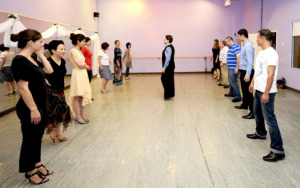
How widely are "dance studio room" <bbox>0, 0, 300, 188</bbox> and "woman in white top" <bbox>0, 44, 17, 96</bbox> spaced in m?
0.02

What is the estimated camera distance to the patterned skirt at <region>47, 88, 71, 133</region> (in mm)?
3662

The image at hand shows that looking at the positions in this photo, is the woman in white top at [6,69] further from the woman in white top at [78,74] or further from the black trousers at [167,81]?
the black trousers at [167,81]

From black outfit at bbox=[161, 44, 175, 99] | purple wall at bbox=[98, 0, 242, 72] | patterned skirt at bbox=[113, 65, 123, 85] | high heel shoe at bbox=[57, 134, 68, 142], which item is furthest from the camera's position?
purple wall at bbox=[98, 0, 242, 72]

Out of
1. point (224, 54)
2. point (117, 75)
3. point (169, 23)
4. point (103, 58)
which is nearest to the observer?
point (103, 58)

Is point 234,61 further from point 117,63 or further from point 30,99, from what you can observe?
point 30,99

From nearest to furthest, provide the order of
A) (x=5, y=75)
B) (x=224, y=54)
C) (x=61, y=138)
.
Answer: (x=61, y=138) < (x=5, y=75) < (x=224, y=54)

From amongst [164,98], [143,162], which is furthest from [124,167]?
[164,98]

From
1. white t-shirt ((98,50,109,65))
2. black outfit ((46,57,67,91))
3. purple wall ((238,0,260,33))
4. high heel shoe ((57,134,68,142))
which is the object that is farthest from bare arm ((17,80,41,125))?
purple wall ((238,0,260,33))

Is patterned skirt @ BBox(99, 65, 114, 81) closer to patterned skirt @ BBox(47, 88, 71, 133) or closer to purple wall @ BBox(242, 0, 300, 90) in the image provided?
patterned skirt @ BBox(47, 88, 71, 133)

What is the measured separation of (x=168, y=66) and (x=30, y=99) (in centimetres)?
472

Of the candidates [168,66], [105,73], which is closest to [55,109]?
[168,66]

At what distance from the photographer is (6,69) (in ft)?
20.9

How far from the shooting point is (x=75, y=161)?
342 centimetres

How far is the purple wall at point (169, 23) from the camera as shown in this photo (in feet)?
45.0
